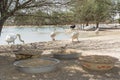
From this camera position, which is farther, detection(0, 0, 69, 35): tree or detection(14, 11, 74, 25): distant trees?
detection(14, 11, 74, 25): distant trees

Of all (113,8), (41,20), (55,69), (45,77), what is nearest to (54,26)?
(41,20)

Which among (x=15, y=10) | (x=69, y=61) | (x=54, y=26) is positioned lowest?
(x=69, y=61)

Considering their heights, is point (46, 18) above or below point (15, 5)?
below

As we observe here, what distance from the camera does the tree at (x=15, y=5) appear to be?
7.71 meters

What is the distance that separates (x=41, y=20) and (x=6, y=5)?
138 centimetres

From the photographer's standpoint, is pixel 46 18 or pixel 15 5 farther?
pixel 46 18

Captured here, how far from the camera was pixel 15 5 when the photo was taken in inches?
312

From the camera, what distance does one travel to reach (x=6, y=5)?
782 cm

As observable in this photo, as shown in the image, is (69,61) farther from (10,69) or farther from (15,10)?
(15,10)

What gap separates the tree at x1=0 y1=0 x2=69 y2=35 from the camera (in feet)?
25.3

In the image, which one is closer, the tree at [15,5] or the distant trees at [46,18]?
the tree at [15,5]

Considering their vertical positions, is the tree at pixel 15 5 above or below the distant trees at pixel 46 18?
above

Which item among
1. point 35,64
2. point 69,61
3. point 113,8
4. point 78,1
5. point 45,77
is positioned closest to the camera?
point 45,77

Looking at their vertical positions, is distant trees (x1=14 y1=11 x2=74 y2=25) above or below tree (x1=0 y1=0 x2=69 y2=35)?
below
